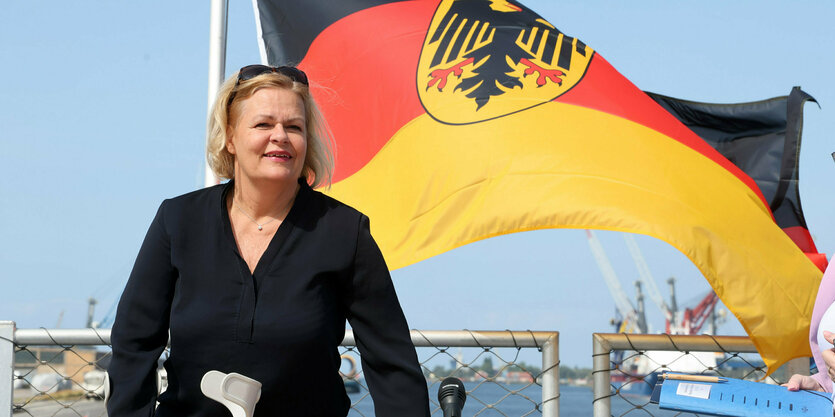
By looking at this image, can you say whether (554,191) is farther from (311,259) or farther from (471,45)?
(311,259)

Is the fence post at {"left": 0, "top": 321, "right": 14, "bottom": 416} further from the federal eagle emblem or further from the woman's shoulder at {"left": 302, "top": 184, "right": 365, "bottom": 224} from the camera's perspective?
the woman's shoulder at {"left": 302, "top": 184, "right": 365, "bottom": 224}

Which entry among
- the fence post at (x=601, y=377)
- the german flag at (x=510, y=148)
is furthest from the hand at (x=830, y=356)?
the fence post at (x=601, y=377)

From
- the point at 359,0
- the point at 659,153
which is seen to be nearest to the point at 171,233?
the point at 659,153

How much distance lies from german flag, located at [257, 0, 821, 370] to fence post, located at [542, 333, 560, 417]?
0.81 meters

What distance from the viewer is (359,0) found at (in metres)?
5.80

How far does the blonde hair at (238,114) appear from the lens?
240 centimetres

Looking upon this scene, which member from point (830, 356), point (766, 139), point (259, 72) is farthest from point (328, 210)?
point (766, 139)

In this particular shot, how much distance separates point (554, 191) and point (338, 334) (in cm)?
267

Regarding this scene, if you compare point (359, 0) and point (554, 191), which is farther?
point (359, 0)

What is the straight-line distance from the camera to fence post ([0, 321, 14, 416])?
4.37 metres

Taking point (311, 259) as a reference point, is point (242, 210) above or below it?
above

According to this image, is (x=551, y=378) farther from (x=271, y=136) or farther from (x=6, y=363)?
(x=6, y=363)

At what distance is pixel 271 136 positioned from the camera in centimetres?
234

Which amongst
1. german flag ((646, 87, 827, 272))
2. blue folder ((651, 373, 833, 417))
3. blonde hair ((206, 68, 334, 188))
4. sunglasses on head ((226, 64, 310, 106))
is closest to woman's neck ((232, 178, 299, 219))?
blonde hair ((206, 68, 334, 188))
